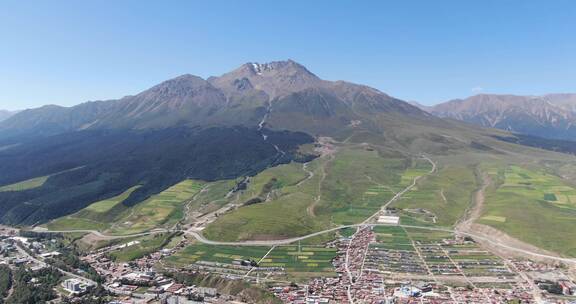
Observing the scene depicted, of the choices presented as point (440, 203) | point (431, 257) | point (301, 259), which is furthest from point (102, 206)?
point (440, 203)

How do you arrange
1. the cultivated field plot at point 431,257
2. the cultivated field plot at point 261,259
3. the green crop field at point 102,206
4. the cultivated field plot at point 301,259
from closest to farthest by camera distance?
the cultivated field plot at point 431,257 → the cultivated field plot at point 261,259 → the cultivated field plot at point 301,259 → the green crop field at point 102,206

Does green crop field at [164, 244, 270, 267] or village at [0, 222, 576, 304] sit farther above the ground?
green crop field at [164, 244, 270, 267]

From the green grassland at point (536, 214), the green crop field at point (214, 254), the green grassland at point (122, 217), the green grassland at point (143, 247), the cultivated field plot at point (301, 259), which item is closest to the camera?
the cultivated field plot at point (301, 259)

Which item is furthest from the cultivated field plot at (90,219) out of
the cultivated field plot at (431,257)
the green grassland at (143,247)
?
the cultivated field plot at (431,257)

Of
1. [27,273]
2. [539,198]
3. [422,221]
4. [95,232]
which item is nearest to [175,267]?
[27,273]

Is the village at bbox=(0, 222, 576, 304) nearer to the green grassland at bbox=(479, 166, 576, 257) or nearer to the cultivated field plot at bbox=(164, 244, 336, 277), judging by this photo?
the cultivated field plot at bbox=(164, 244, 336, 277)

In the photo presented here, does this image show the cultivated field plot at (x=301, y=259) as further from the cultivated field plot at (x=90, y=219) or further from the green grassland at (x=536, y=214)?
the cultivated field plot at (x=90, y=219)

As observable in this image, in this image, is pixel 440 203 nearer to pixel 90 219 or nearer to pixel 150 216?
pixel 150 216

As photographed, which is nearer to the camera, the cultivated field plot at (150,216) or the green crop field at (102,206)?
the cultivated field plot at (150,216)

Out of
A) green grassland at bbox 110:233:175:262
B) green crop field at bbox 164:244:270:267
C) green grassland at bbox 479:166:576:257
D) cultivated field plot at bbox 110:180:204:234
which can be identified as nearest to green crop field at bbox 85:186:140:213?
cultivated field plot at bbox 110:180:204:234
